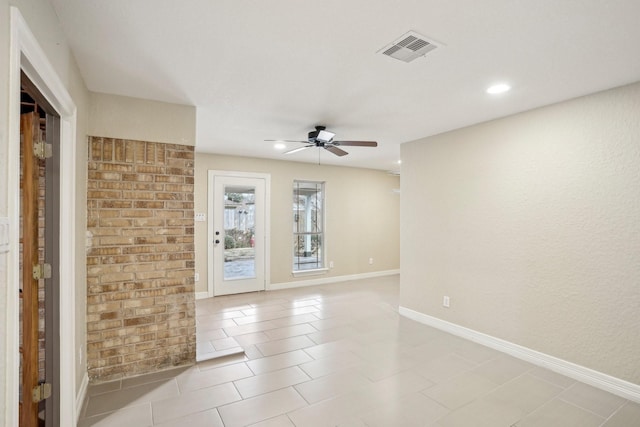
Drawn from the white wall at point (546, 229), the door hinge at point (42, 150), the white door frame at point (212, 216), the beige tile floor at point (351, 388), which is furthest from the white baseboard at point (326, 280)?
the door hinge at point (42, 150)

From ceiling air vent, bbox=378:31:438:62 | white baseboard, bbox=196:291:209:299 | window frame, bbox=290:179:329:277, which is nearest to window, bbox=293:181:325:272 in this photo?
window frame, bbox=290:179:329:277

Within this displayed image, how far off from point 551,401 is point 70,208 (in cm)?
363

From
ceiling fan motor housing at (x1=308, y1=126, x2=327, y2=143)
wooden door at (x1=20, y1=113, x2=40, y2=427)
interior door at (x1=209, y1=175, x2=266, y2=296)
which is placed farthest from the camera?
interior door at (x1=209, y1=175, x2=266, y2=296)

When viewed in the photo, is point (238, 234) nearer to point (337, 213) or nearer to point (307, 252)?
point (307, 252)

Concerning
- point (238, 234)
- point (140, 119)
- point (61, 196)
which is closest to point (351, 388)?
point (61, 196)

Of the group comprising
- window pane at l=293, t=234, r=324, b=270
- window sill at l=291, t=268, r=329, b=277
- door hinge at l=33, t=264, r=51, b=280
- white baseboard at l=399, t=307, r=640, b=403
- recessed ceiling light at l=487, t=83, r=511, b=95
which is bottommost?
white baseboard at l=399, t=307, r=640, b=403

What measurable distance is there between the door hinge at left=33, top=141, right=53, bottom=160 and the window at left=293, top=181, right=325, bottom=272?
450cm

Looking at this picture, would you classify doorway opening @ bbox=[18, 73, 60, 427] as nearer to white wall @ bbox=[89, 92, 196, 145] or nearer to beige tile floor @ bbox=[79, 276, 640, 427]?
beige tile floor @ bbox=[79, 276, 640, 427]

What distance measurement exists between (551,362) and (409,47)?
2954 mm

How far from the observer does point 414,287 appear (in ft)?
14.4

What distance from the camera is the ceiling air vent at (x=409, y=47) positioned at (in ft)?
6.25

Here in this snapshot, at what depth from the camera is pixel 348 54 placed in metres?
2.12

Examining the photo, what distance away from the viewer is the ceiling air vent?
6.25ft

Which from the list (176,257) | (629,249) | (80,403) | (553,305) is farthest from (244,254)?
(629,249)
